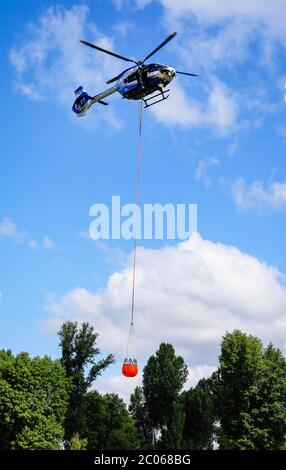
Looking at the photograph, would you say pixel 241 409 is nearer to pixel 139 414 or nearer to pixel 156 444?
pixel 156 444

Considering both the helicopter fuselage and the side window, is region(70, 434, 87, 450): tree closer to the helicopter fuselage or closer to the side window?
the helicopter fuselage

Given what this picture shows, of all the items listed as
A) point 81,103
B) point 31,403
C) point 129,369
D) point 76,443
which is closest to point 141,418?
point 76,443

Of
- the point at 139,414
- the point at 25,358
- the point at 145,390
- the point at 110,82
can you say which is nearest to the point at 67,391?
the point at 25,358

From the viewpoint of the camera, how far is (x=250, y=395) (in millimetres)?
47531

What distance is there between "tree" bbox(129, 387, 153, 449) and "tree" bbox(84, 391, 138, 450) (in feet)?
2.82

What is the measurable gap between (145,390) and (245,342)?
18.6 m

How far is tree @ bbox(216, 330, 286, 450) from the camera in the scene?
4609 centimetres

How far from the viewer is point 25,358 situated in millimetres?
53281

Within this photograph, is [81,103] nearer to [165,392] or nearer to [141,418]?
[165,392]

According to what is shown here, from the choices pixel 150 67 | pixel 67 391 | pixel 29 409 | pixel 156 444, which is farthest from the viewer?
pixel 156 444

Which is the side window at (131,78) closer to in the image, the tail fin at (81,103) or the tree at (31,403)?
the tail fin at (81,103)

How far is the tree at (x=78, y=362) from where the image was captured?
2258 inches

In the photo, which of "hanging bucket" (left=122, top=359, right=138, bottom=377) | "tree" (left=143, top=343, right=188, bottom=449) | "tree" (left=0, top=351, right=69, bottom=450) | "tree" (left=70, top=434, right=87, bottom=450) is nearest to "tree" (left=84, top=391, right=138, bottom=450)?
"tree" (left=143, top=343, right=188, bottom=449)

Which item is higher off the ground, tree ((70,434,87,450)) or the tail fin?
the tail fin
